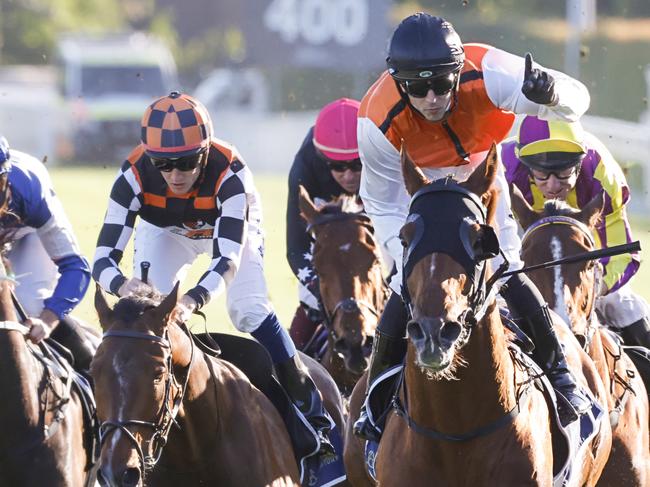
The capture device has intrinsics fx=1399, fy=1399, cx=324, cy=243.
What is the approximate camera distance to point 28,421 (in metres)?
5.88

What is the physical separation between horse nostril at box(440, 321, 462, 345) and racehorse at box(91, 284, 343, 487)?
124cm

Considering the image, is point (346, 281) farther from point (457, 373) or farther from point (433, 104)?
point (457, 373)

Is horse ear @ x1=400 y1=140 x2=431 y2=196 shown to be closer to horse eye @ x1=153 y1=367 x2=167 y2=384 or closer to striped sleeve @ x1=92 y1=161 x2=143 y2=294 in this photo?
horse eye @ x1=153 y1=367 x2=167 y2=384

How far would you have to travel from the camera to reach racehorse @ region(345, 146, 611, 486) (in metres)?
4.28

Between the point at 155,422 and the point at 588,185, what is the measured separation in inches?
125

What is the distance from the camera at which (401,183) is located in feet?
17.8

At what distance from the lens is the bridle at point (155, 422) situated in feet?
15.9

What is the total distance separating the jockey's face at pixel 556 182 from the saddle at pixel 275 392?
71.9 inches

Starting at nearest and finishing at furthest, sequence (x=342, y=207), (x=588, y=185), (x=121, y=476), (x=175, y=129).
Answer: (x=121, y=476) < (x=175, y=129) < (x=588, y=185) < (x=342, y=207)

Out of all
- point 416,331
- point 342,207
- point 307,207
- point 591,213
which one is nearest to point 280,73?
point 342,207

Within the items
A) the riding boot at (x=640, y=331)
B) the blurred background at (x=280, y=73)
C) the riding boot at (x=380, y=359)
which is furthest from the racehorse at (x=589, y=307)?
the blurred background at (x=280, y=73)

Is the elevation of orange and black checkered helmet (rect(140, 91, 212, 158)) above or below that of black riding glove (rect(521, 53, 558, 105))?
below

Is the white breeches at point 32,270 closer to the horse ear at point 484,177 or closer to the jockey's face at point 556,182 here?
the jockey's face at point 556,182

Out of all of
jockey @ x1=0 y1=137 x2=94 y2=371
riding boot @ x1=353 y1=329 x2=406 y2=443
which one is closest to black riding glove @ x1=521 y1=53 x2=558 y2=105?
riding boot @ x1=353 y1=329 x2=406 y2=443
